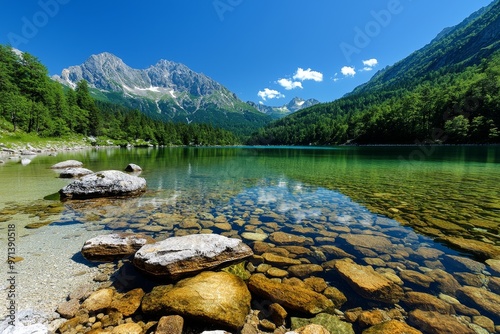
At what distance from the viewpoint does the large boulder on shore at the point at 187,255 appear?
5.55m

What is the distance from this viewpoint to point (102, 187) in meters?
13.5

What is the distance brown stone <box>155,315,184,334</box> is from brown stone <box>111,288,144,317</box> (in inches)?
34.9

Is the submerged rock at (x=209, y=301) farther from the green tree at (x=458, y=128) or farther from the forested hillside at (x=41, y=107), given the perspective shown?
the green tree at (x=458, y=128)

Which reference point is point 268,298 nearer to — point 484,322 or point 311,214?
point 484,322

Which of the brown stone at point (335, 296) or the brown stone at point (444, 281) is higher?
the brown stone at point (444, 281)

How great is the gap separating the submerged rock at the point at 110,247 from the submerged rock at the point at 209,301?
263cm

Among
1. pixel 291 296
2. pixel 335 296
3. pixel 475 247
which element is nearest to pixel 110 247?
pixel 291 296

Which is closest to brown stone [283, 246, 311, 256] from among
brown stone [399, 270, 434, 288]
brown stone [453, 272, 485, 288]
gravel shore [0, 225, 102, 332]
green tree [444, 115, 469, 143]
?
brown stone [399, 270, 434, 288]

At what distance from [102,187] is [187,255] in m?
10.6

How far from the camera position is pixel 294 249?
7191 millimetres

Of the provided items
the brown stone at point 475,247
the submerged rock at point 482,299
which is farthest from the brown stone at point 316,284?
the brown stone at point 475,247

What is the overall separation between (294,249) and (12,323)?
6.38m

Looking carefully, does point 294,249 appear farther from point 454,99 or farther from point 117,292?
point 454,99

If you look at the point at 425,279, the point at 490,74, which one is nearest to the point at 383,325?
the point at 425,279
